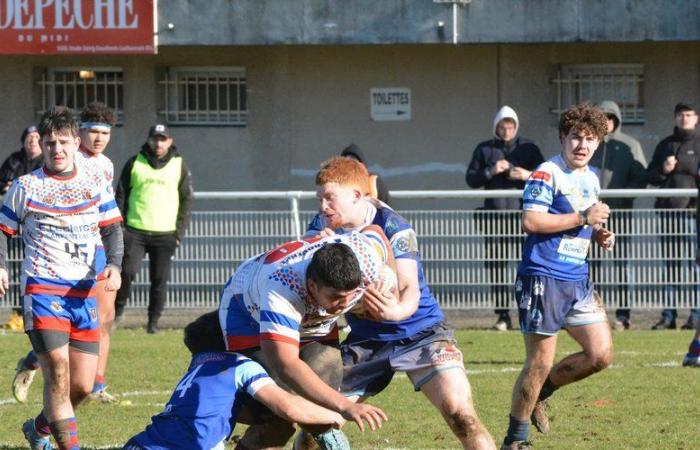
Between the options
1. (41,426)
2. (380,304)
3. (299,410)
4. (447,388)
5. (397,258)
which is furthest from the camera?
(41,426)

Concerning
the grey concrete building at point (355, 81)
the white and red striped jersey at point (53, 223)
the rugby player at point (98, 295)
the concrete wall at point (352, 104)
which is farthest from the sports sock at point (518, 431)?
the concrete wall at point (352, 104)

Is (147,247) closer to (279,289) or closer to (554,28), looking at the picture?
(554,28)

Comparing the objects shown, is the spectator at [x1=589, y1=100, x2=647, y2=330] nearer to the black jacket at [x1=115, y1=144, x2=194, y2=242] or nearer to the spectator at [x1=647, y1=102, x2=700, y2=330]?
the spectator at [x1=647, y1=102, x2=700, y2=330]

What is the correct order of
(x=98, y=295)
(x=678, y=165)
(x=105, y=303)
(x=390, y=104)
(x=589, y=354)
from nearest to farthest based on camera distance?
(x=589, y=354), (x=98, y=295), (x=105, y=303), (x=678, y=165), (x=390, y=104)

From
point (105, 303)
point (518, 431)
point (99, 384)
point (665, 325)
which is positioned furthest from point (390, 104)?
point (518, 431)

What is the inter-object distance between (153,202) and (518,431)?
6996 millimetres

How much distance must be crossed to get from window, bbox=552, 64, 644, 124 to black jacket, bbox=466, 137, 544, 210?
263 cm

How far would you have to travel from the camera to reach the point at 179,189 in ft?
48.8

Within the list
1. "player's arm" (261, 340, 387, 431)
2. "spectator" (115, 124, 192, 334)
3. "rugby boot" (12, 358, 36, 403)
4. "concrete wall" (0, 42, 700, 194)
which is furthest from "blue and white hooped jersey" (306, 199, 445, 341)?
"concrete wall" (0, 42, 700, 194)

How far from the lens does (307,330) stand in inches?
263

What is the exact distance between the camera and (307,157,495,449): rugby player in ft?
23.0

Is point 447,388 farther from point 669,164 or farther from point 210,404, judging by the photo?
point 669,164

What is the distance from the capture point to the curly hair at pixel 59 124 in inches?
326

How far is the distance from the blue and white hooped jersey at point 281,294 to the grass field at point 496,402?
2.51 meters
